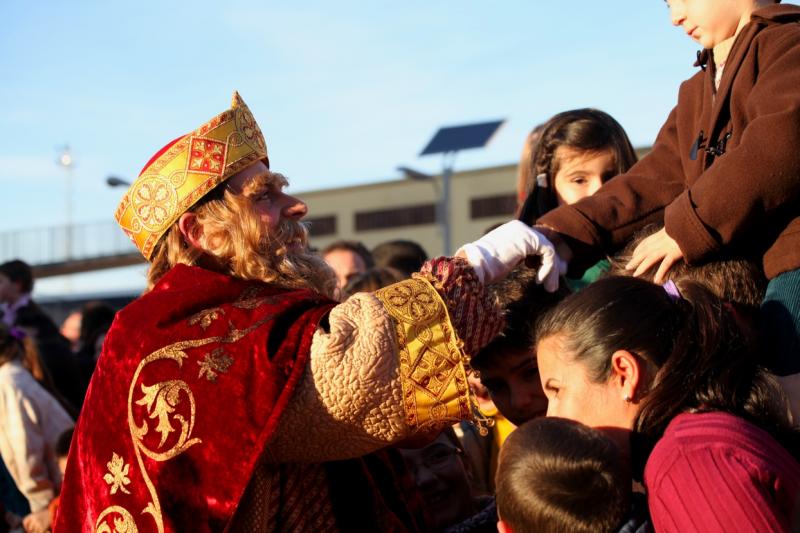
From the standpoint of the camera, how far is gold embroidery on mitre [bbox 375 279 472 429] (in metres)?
2.54

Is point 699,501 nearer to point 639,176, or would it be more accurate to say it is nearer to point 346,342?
point 346,342

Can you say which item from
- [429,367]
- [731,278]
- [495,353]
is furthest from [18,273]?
[731,278]

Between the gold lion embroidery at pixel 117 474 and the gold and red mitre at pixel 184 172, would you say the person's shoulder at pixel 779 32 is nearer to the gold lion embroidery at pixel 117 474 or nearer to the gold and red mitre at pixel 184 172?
the gold and red mitre at pixel 184 172

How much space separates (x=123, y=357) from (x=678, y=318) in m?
1.31

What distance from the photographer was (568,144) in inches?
153

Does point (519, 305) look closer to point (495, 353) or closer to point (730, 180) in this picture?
point (495, 353)

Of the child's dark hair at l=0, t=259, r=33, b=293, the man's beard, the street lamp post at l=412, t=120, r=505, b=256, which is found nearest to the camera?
the man's beard

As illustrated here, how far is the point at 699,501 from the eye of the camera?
6.53 feet

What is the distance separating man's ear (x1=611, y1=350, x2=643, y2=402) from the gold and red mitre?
4.03 ft

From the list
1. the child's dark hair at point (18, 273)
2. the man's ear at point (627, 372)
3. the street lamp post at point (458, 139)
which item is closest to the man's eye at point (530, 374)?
the man's ear at point (627, 372)

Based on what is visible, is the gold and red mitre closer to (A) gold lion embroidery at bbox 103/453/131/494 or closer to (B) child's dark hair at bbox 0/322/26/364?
(A) gold lion embroidery at bbox 103/453/131/494

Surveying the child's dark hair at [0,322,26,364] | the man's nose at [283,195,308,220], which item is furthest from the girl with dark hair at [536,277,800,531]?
the child's dark hair at [0,322,26,364]

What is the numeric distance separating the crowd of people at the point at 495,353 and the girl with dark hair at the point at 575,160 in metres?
0.61

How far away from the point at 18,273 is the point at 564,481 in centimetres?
718
